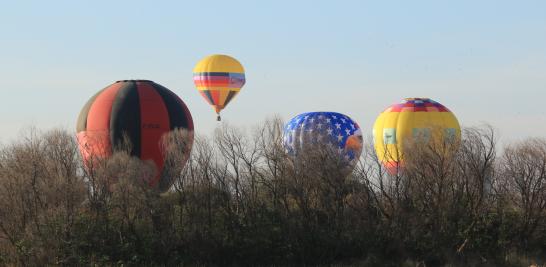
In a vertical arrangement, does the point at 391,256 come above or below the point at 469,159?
below

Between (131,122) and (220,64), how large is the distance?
17447 mm

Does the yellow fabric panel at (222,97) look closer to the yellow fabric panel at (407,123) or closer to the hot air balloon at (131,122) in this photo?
the yellow fabric panel at (407,123)

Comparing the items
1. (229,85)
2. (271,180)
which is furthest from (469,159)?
(229,85)

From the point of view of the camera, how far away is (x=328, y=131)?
55719 millimetres

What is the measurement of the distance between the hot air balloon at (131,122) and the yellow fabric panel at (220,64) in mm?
15485

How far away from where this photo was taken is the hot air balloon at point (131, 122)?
4659 centimetres

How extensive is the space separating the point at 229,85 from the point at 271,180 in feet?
71.5

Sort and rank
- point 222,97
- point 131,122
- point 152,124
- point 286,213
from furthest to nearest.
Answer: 1. point 222,97
2. point 152,124
3. point 131,122
4. point 286,213

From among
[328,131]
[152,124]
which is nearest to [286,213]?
[152,124]

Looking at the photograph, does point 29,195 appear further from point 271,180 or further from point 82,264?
point 271,180

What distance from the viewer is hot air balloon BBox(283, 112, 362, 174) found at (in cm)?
5397

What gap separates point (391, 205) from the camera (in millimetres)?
40906

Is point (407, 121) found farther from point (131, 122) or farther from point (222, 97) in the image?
point (131, 122)

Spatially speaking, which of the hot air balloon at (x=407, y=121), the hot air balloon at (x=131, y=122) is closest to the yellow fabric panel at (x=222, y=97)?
the hot air balloon at (x=407, y=121)
